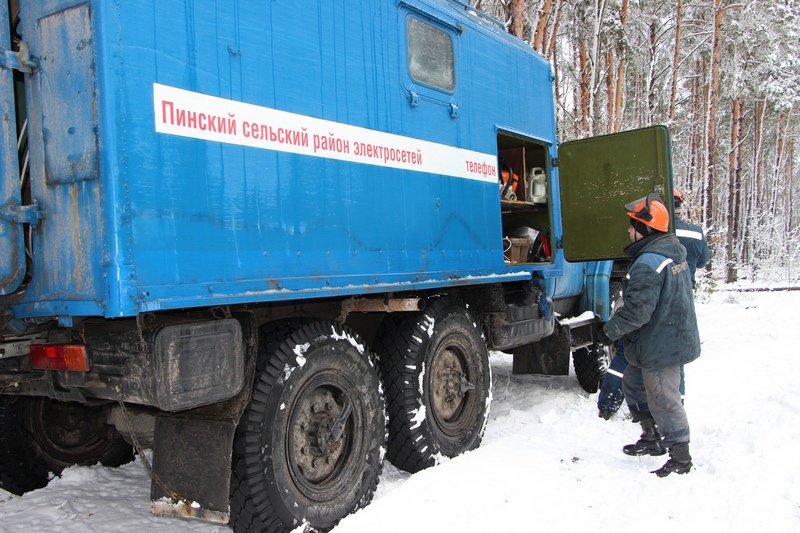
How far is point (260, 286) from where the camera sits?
3230 mm

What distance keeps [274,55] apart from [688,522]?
11.6 feet

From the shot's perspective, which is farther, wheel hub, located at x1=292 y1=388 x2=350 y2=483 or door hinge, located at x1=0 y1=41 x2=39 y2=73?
wheel hub, located at x1=292 y1=388 x2=350 y2=483

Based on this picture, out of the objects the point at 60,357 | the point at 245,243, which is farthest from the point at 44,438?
the point at 245,243

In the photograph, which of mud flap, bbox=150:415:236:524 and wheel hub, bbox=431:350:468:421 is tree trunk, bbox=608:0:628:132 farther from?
mud flap, bbox=150:415:236:524

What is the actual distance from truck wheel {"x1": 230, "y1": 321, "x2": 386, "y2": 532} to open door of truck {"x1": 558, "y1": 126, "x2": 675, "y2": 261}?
10.3 feet

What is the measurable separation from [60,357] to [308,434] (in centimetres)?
139

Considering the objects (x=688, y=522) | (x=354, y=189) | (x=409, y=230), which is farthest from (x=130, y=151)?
(x=688, y=522)

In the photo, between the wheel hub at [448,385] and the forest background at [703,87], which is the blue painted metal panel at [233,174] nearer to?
the wheel hub at [448,385]

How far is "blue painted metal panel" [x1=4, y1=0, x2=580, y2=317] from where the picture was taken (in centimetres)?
271

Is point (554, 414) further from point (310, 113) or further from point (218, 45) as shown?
point (218, 45)

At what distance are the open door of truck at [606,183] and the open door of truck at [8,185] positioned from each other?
16.4ft

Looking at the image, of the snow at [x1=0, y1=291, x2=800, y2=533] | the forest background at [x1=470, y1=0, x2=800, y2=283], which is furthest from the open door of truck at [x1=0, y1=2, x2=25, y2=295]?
the forest background at [x1=470, y1=0, x2=800, y2=283]

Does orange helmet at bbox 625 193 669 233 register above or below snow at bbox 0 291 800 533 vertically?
above

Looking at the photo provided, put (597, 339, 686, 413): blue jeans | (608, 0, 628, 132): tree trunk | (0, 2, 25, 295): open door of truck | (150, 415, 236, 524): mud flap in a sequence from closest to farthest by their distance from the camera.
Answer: (0, 2, 25, 295): open door of truck, (150, 415, 236, 524): mud flap, (597, 339, 686, 413): blue jeans, (608, 0, 628, 132): tree trunk
